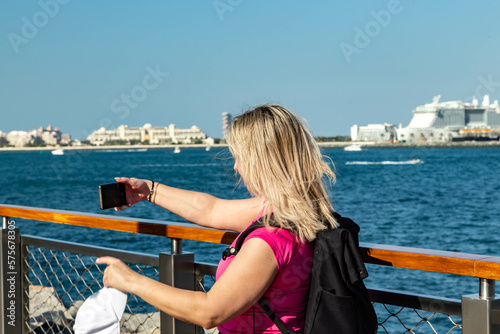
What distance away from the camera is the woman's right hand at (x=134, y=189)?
1.91 meters

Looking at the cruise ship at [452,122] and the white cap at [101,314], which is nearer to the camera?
the white cap at [101,314]

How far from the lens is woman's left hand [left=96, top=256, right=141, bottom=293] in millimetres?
1360

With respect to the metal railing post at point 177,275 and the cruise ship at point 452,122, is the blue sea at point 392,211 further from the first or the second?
the cruise ship at point 452,122

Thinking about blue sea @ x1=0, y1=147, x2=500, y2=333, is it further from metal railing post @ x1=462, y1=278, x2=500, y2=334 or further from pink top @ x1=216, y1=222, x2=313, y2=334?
metal railing post @ x1=462, y1=278, x2=500, y2=334

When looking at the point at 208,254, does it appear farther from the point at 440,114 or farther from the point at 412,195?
the point at 440,114

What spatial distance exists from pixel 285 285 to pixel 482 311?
1.44 feet

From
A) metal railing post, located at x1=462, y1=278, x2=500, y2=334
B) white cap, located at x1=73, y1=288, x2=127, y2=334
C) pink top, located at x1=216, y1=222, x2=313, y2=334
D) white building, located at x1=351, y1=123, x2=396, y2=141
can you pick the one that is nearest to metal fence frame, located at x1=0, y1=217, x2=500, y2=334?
metal railing post, located at x1=462, y1=278, x2=500, y2=334

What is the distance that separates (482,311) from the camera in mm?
1325

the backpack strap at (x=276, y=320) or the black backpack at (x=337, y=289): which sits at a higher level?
the black backpack at (x=337, y=289)

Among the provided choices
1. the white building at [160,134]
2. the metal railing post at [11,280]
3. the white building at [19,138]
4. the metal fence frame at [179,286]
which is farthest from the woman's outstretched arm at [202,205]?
the white building at [19,138]

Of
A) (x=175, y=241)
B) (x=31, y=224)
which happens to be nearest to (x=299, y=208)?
(x=175, y=241)

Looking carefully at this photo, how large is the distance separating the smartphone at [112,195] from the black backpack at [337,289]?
0.65m

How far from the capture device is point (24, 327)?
279 cm

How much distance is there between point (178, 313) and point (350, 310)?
0.37 metres
